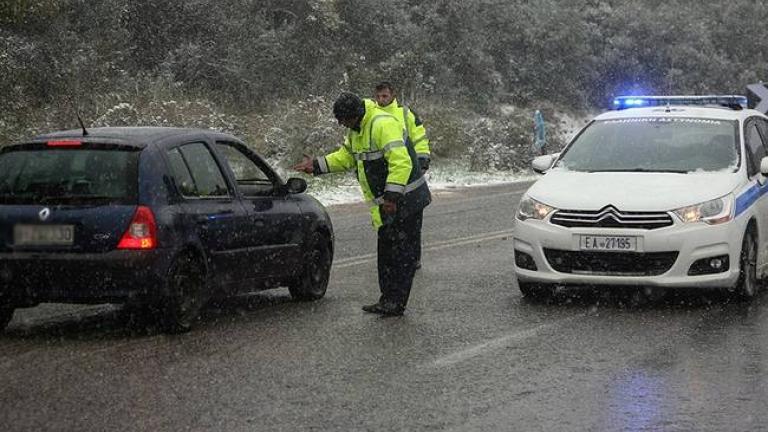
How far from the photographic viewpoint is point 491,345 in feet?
27.7

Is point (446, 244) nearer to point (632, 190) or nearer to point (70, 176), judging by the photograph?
point (632, 190)

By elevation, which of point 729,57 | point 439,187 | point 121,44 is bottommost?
point 729,57

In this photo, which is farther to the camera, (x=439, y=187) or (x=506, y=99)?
(x=506, y=99)

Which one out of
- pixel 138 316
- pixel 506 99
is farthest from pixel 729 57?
pixel 138 316

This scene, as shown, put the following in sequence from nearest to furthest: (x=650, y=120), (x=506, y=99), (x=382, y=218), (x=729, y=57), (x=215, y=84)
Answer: (x=382, y=218) → (x=650, y=120) → (x=215, y=84) → (x=506, y=99) → (x=729, y=57)

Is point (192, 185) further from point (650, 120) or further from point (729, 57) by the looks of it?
point (729, 57)

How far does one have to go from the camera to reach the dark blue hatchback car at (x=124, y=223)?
826 cm

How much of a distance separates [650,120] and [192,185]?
15.1 ft

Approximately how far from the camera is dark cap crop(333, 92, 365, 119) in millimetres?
9555

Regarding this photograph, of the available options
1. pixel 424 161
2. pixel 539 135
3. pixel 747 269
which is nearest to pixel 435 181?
pixel 539 135

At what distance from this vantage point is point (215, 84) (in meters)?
34.6

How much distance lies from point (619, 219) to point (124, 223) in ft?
12.4

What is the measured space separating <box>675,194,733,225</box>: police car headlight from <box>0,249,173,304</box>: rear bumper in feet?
13.2

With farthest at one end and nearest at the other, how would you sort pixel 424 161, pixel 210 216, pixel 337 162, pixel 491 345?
pixel 424 161, pixel 337 162, pixel 210 216, pixel 491 345
